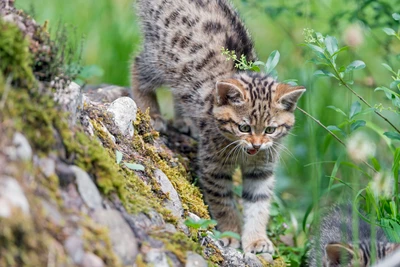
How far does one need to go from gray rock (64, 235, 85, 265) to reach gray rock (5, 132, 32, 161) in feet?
1.24

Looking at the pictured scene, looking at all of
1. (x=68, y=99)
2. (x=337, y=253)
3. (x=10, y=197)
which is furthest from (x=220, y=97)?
(x=10, y=197)

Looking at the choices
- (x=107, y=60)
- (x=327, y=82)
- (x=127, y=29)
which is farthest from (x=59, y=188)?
(x=327, y=82)

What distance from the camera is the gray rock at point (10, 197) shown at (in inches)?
95.7

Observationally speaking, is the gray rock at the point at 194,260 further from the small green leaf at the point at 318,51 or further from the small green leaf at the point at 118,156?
the small green leaf at the point at 318,51

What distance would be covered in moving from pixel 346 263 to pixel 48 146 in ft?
6.36

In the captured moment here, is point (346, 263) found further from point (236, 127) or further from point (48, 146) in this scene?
point (48, 146)

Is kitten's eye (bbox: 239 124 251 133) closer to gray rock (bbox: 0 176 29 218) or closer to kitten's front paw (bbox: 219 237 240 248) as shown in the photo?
kitten's front paw (bbox: 219 237 240 248)

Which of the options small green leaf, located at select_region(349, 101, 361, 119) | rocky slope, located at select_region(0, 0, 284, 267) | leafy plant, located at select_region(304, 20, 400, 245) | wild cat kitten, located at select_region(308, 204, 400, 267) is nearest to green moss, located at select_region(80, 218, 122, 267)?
rocky slope, located at select_region(0, 0, 284, 267)

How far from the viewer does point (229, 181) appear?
5184 millimetres

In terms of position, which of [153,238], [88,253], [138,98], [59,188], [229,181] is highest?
[59,188]

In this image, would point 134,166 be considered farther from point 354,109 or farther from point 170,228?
point 354,109

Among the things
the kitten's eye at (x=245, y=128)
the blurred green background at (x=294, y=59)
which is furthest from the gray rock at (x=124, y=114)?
the blurred green background at (x=294, y=59)

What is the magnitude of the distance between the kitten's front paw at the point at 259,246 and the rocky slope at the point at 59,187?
1.00m

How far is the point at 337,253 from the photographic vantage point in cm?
386
